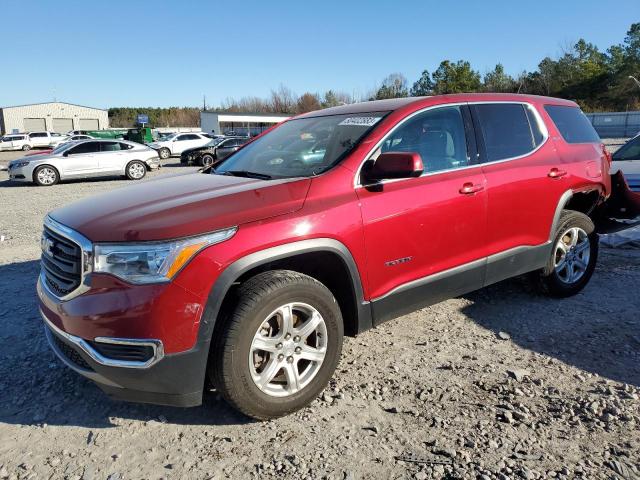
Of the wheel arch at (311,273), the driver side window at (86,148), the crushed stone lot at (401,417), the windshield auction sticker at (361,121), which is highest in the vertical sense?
the driver side window at (86,148)

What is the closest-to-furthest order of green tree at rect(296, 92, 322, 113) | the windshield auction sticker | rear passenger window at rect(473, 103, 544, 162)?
the windshield auction sticker, rear passenger window at rect(473, 103, 544, 162), green tree at rect(296, 92, 322, 113)

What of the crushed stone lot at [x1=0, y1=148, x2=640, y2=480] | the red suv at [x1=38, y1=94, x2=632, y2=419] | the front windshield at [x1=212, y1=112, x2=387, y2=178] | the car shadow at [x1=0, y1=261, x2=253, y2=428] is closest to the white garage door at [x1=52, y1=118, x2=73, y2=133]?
the crushed stone lot at [x1=0, y1=148, x2=640, y2=480]

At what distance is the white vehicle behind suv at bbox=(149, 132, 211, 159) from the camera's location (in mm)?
28656

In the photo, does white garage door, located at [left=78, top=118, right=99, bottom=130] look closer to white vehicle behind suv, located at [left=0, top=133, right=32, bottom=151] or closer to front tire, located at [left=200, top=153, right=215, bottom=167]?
white vehicle behind suv, located at [left=0, top=133, right=32, bottom=151]

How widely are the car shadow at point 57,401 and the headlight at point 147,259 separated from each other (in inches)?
39.7

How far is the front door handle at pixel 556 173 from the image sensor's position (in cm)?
412

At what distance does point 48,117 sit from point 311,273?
8354 centimetres

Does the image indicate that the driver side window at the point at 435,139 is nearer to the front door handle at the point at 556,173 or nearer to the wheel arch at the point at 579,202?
the front door handle at the point at 556,173

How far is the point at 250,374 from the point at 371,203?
125cm

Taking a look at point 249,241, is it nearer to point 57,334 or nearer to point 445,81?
point 57,334

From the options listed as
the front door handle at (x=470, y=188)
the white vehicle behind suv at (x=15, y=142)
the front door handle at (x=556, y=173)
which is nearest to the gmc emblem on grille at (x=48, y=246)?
the front door handle at (x=470, y=188)

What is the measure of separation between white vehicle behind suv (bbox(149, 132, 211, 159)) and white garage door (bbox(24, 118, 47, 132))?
181ft

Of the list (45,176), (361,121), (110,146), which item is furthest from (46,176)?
(361,121)

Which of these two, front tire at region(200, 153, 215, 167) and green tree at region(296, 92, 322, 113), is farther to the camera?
green tree at region(296, 92, 322, 113)
